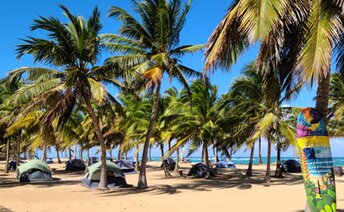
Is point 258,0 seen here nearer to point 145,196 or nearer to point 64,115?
point 145,196

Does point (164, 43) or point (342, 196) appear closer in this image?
point (342, 196)

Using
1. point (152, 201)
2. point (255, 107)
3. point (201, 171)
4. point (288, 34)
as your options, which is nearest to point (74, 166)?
point (201, 171)

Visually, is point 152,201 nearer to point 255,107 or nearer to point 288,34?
point 288,34

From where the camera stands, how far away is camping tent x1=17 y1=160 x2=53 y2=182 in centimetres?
2320

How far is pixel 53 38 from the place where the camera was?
17.3 meters

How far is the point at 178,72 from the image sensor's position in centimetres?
1803

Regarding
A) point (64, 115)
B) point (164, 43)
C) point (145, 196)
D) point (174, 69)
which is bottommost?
point (145, 196)

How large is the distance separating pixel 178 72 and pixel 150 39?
2.09m

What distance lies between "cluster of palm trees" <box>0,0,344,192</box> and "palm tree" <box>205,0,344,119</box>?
0.07 ft

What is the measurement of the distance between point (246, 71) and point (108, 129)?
15888 mm

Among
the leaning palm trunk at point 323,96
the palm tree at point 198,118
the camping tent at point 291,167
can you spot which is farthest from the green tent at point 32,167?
the leaning palm trunk at point 323,96

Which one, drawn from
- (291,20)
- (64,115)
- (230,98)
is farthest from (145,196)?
(291,20)

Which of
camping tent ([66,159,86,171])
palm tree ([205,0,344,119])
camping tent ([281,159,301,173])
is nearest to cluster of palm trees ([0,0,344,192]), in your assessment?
palm tree ([205,0,344,119])

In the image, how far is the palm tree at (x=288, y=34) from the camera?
265 inches
